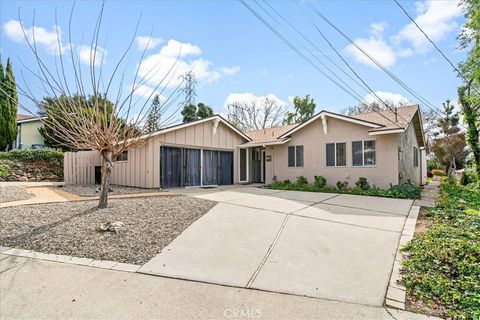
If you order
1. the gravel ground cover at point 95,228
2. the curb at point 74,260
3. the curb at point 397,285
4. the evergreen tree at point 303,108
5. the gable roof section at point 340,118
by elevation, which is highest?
the evergreen tree at point 303,108

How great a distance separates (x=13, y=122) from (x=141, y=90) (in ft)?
54.8

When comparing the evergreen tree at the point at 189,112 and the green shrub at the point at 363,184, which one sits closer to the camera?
the green shrub at the point at 363,184

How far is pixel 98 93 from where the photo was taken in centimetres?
581

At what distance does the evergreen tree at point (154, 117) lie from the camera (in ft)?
21.1

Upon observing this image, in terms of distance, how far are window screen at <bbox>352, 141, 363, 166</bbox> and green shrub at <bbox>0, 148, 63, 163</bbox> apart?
1762 centimetres

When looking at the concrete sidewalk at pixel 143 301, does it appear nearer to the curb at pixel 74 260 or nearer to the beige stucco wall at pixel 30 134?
the curb at pixel 74 260

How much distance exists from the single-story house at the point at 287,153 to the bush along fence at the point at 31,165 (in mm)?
2967

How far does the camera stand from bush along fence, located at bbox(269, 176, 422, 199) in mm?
9711

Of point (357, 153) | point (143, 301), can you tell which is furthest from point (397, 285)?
point (357, 153)

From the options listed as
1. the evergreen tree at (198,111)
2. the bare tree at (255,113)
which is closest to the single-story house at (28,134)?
the evergreen tree at (198,111)

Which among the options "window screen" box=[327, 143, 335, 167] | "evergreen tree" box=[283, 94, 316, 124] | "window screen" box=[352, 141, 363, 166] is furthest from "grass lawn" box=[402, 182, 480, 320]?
"evergreen tree" box=[283, 94, 316, 124]

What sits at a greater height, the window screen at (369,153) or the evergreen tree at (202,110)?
the evergreen tree at (202,110)

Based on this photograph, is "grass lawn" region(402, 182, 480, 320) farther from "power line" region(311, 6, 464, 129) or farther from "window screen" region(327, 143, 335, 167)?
"window screen" region(327, 143, 335, 167)

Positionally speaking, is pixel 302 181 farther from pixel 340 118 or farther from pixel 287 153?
pixel 340 118
